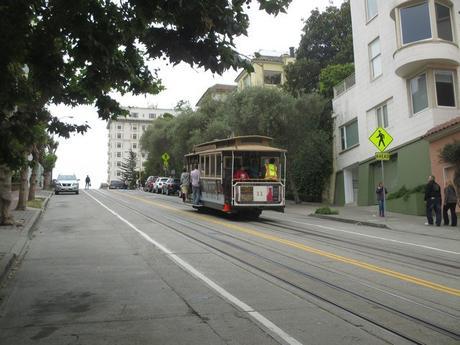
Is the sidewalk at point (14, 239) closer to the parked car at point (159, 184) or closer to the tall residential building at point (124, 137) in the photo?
the parked car at point (159, 184)

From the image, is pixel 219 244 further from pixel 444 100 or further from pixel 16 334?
pixel 444 100

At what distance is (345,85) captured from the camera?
3134 cm

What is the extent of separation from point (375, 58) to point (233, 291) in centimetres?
2295

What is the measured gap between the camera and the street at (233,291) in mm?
5344

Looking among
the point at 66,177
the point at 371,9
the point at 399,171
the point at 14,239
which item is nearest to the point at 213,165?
the point at 14,239

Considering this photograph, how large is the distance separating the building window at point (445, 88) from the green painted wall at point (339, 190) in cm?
963

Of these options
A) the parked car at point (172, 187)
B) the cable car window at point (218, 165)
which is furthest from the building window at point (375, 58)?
the parked car at point (172, 187)

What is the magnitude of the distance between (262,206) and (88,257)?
29.9 ft

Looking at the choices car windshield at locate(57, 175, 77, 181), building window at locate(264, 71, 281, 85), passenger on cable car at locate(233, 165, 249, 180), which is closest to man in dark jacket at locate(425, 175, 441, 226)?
passenger on cable car at locate(233, 165, 249, 180)

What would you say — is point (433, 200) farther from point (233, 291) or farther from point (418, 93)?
point (233, 291)

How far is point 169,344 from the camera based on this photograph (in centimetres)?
500

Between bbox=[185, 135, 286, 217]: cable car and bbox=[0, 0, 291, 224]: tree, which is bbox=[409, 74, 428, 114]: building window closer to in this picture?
bbox=[185, 135, 286, 217]: cable car

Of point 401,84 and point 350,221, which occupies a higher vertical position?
point 401,84

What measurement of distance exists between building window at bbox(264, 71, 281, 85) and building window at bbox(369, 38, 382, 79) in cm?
2882
